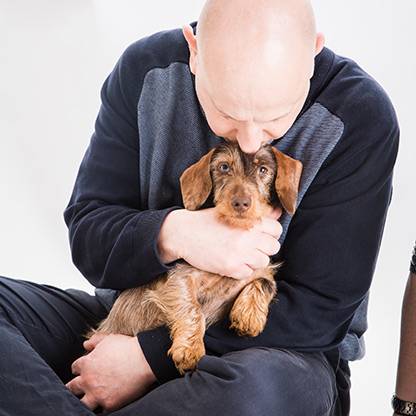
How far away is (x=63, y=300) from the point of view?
2.73 metres

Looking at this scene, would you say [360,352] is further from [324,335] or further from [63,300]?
[63,300]

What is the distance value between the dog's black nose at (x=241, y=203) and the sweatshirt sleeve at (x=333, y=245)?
0.77 feet

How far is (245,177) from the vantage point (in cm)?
234

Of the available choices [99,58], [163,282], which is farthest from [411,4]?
[163,282]

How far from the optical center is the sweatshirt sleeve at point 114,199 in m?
2.44

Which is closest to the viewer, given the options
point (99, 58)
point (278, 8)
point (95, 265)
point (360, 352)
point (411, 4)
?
point (278, 8)

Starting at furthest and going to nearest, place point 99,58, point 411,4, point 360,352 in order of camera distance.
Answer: point 99,58
point 411,4
point 360,352

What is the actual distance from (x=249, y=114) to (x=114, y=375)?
76 cm

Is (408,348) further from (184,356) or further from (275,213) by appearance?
(184,356)

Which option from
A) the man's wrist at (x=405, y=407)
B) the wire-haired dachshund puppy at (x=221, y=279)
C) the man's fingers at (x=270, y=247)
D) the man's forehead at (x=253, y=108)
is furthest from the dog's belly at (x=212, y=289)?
the man's wrist at (x=405, y=407)

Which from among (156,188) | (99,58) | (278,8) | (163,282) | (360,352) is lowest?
(360,352)

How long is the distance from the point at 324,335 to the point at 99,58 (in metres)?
1.73

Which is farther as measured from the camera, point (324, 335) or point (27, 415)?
point (324, 335)

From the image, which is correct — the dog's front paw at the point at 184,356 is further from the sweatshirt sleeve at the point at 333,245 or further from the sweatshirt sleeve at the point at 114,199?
the sweatshirt sleeve at the point at 114,199
